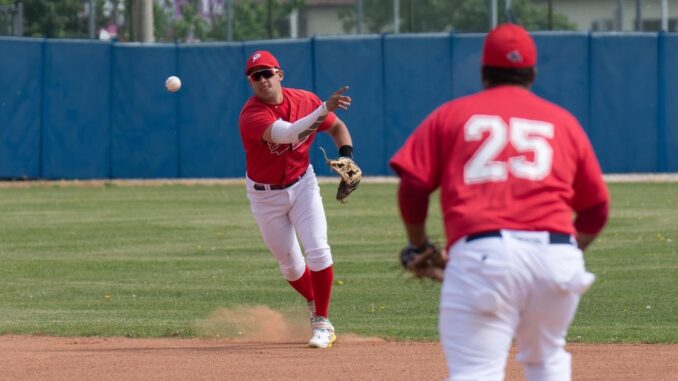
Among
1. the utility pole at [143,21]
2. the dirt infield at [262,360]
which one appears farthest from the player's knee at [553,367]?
the utility pole at [143,21]

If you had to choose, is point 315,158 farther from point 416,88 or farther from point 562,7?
point 562,7

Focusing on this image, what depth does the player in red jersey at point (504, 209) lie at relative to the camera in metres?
4.10

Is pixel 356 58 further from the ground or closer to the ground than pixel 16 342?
further from the ground

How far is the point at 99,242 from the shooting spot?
14961 mm

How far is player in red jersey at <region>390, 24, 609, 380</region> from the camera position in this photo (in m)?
4.10

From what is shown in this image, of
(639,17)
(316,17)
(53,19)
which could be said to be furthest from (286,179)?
(316,17)

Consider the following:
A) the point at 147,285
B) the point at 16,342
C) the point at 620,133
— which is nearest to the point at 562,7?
the point at 620,133

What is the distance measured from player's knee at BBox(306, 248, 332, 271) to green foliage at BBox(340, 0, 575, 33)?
20.8 metres

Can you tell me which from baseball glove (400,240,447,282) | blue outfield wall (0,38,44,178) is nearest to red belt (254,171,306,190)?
baseball glove (400,240,447,282)

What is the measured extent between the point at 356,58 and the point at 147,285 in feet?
44.4

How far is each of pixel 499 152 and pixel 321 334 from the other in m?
4.11

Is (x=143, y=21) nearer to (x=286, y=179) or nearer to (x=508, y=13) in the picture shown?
(x=508, y=13)

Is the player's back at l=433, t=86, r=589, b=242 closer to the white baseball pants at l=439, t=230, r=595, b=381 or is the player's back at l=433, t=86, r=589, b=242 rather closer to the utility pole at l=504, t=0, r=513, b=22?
the white baseball pants at l=439, t=230, r=595, b=381

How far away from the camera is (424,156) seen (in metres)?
4.27
